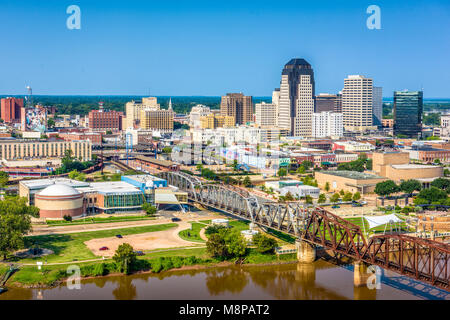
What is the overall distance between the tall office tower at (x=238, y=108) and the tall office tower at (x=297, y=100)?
74.6 feet

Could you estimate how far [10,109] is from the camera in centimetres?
15975

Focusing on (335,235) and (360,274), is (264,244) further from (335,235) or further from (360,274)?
(360,274)

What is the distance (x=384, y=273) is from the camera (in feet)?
123

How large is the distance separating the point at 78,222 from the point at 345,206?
2650 cm

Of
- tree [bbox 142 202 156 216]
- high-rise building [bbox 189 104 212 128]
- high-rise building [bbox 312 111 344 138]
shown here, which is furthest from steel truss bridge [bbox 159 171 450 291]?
high-rise building [bbox 189 104 212 128]

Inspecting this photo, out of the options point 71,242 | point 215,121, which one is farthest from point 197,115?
point 71,242

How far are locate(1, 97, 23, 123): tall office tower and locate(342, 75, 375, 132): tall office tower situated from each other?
85.2 meters

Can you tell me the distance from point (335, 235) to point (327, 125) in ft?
300

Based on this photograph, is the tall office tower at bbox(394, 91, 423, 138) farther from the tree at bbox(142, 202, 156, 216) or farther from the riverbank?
the riverbank

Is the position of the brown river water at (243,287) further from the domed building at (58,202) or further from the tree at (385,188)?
the tree at (385,188)

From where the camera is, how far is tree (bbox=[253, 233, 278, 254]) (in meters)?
41.7

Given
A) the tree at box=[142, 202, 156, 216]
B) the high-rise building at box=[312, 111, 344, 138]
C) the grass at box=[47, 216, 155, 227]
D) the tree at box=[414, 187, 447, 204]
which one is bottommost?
the grass at box=[47, 216, 155, 227]
